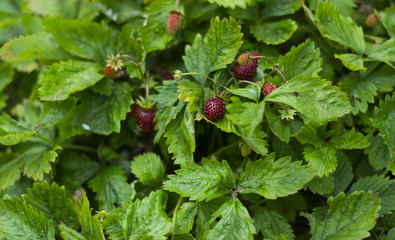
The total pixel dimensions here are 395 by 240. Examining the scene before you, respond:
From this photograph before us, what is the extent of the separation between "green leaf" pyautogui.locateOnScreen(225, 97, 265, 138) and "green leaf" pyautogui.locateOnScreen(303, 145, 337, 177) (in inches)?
9.0

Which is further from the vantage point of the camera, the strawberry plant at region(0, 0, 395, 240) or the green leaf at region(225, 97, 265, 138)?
the strawberry plant at region(0, 0, 395, 240)

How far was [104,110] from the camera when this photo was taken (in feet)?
4.11

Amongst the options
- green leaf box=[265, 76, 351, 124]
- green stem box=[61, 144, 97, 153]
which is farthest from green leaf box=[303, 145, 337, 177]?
green stem box=[61, 144, 97, 153]

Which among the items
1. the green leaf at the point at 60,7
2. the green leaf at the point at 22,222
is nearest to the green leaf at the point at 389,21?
the green leaf at the point at 60,7

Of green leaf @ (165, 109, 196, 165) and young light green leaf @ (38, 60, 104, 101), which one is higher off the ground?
young light green leaf @ (38, 60, 104, 101)

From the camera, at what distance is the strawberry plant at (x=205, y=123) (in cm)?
94

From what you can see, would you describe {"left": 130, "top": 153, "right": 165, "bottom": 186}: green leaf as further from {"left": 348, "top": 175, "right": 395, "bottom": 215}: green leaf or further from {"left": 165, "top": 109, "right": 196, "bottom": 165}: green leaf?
{"left": 348, "top": 175, "right": 395, "bottom": 215}: green leaf

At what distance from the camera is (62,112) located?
1195 millimetres

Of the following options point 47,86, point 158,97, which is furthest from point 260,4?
point 47,86

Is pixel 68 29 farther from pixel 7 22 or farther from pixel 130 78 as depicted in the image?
pixel 7 22

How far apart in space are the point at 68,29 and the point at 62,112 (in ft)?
1.03

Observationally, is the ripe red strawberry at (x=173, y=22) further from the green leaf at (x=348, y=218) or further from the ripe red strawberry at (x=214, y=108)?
the green leaf at (x=348, y=218)

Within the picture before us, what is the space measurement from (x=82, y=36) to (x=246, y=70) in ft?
2.10

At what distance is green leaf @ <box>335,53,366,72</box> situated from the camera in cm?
104
